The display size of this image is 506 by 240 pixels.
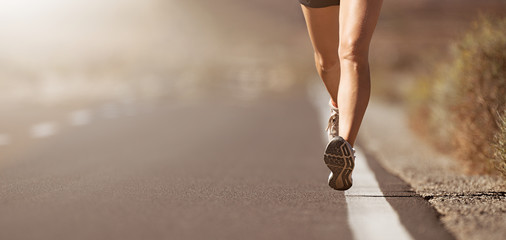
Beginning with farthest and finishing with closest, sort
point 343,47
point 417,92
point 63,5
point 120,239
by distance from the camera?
point 63,5 → point 417,92 → point 343,47 → point 120,239

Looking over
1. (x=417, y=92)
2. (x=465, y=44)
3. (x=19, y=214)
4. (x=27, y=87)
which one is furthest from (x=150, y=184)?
(x=27, y=87)

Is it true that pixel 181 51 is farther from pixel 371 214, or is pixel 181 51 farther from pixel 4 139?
pixel 371 214

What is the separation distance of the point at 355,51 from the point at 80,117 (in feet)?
28.9

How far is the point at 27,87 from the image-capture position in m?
23.1

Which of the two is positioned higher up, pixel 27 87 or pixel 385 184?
pixel 385 184

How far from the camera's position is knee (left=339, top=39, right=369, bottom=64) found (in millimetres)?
4355

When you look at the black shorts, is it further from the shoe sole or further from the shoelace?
the shoe sole

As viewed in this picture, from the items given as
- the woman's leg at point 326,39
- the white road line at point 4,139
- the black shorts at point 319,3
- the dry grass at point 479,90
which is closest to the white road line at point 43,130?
the white road line at point 4,139

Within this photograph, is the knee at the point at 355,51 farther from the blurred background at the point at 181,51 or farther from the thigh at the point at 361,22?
the blurred background at the point at 181,51

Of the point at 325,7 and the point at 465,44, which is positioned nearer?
the point at 325,7

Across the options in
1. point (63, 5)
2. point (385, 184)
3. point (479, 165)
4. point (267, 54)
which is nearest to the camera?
point (385, 184)

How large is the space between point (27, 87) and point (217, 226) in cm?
2085

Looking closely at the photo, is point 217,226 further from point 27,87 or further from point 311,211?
point 27,87

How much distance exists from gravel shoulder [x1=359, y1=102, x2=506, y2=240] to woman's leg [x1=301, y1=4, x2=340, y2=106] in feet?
3.17
